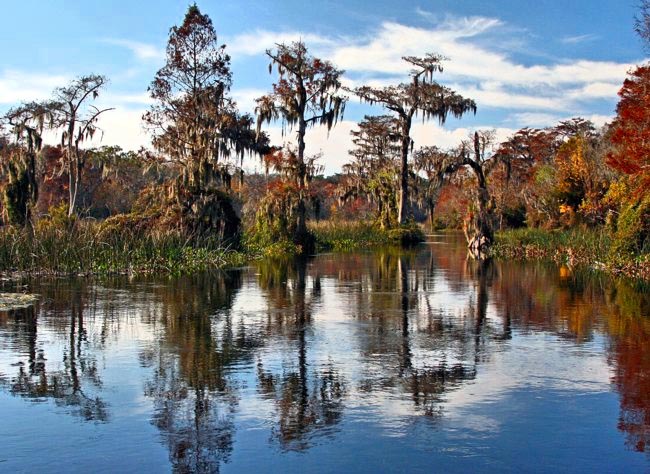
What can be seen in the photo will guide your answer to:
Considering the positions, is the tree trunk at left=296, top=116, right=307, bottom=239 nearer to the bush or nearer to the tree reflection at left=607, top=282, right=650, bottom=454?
the bush

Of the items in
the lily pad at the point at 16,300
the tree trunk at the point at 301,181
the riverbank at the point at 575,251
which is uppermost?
the tree trunk at the point at 301,181

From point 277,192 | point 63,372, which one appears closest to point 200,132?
point 277,192

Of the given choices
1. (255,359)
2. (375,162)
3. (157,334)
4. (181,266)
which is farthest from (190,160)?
(375,162)

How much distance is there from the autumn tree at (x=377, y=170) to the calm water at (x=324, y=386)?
1694 inches

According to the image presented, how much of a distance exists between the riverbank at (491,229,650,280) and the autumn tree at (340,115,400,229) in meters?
18.6

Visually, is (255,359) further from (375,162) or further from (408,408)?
(375,162)

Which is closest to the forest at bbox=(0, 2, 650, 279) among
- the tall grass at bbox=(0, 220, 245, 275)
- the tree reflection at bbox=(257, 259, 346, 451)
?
the tall grass at bbox=(0, 220, 245, 275)

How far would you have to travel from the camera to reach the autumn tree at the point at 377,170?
206ft

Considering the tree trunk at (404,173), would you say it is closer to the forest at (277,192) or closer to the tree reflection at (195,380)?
the forest at (277,192)

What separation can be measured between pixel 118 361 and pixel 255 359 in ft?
6.39

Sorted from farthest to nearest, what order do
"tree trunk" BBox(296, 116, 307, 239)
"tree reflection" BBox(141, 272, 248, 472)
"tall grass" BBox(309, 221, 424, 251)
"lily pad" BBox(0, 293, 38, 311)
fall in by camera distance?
"tall grass" BBox(309, 221, 424, 251) < "tree trunk" BBox(296, 116, 307, 239) < "lily pad" BBox(0, 293, 38, 311) < "tree reflection" BBox(141, 272, 248, 472)

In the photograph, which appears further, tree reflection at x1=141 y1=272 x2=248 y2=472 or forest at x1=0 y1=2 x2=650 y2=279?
forest at x1=0 y1=2 x2=650 y2=279

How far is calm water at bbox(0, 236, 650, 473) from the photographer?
6727 mm

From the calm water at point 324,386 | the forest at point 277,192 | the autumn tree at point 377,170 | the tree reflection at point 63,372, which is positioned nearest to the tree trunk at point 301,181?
the forest at point 277,192
